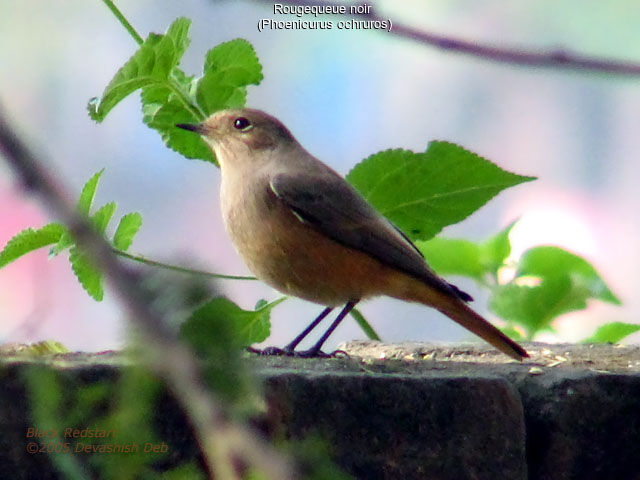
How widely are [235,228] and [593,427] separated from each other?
1.43m

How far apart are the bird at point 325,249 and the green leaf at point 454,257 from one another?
0.16m

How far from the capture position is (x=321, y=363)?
2064mm

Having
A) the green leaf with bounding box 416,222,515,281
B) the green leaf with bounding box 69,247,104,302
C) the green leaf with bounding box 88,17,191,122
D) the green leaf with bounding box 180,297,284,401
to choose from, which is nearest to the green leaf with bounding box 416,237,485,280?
the green leaf with bounding box 416,222,515,281

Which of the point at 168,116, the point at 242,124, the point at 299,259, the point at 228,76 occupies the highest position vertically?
the point at 228,76

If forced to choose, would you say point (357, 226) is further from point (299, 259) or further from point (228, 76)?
point (228, 76)

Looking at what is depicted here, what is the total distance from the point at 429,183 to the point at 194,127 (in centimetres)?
72

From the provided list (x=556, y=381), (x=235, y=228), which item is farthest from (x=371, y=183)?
(x=556, y=381)

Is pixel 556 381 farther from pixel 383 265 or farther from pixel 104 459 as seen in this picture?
pixel 104 459

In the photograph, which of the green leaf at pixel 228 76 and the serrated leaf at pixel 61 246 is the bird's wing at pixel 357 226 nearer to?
the green leaf at pixel 228 76

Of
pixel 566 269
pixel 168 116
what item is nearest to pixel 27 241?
pixel 168 116

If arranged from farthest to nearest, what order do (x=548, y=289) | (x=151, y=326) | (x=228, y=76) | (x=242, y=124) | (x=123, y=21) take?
(x=242, y=124)
(x=548, y=289)
(x=228, y=76)
(x=123, y=21)
(x=151, y=326)

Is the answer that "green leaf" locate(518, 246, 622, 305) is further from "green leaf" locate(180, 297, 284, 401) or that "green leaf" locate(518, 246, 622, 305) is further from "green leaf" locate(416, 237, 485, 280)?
"green leaf" locate(180, 297, 284, 401)

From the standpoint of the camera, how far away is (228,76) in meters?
2.67

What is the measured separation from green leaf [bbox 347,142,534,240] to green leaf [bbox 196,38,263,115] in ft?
1.27
